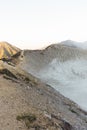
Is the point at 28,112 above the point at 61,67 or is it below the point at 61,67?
above

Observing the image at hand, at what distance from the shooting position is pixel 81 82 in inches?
5787

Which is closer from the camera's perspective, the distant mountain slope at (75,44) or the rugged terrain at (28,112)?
the rugged terrain at (28,112)

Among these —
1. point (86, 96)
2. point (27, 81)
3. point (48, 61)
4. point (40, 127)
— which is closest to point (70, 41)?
point (48, 61)

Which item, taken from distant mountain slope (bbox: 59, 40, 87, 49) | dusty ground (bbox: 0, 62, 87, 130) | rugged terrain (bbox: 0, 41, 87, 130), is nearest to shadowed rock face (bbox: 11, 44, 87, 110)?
distant mountain slope (bbox: 59, 40, 87, 49)

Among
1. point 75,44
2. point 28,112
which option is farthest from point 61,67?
point 28,112

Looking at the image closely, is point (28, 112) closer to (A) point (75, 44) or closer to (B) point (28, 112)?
(B) point (28, 112)

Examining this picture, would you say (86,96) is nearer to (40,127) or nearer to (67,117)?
(67,117)

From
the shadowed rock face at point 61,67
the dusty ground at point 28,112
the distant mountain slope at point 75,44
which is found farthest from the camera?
the distant mountain slope at point 75,44

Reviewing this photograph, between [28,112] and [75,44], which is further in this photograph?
[75,44]

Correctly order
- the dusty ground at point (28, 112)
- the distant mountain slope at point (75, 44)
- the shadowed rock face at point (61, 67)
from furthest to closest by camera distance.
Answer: the distant mountain slope at point (75, 44), the shadowed rock face at point (61, 67), the dusty ground at point (28, 112)

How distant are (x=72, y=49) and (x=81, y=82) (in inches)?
589

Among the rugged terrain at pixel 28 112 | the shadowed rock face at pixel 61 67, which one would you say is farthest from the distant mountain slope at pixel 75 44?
the rugged terrain at pixel 28 112

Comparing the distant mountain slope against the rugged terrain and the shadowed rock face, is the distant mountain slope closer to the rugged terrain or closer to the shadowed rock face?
the shadowed rock face

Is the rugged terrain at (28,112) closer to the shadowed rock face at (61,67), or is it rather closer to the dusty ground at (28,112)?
the dusty ground at (28,112)
